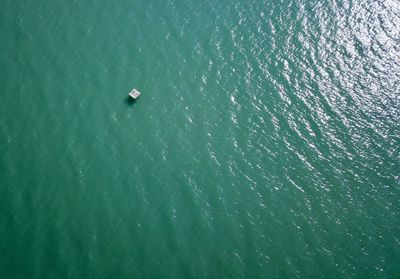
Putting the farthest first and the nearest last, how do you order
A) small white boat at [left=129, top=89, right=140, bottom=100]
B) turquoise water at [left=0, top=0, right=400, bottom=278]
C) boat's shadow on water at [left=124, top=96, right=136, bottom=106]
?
boat's shadow on water at [left=124, top=96, right=136, bottom=106]
small white boat at [left=129, top=89, right=140, bottom=100]
turquoise water at [left=0, top=0, right=400, bottom=278]

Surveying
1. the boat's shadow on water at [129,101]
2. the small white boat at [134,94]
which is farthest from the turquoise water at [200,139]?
the small white boat at [134,94]

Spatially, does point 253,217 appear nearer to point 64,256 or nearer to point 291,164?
point 291,164

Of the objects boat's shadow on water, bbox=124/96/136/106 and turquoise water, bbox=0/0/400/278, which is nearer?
turquoise water, bbox=0/0/400/278

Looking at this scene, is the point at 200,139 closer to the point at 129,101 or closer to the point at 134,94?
the point at 134,94

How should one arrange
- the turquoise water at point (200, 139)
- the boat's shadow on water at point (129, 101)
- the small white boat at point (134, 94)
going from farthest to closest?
the boat's shadow on water at point (129, 101), the small white boat at point (134, 94), the turquoise water at point (200, 139)

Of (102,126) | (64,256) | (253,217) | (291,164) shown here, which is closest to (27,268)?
(64,256)

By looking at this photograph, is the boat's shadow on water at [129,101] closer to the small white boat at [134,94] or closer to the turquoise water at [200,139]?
the turquoise water at [200,139]

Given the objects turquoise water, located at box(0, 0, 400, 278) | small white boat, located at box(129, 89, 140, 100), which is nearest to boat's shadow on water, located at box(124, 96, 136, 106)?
turquoise water, located at box(0, 0, 400, 278)

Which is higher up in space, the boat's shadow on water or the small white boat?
the small white boat

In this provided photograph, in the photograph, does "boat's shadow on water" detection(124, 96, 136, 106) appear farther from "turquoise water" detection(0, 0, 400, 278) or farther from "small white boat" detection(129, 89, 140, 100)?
"small white boat" detection(129, 89, 140, 100)

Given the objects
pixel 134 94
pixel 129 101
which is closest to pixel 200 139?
pixel 134 94
